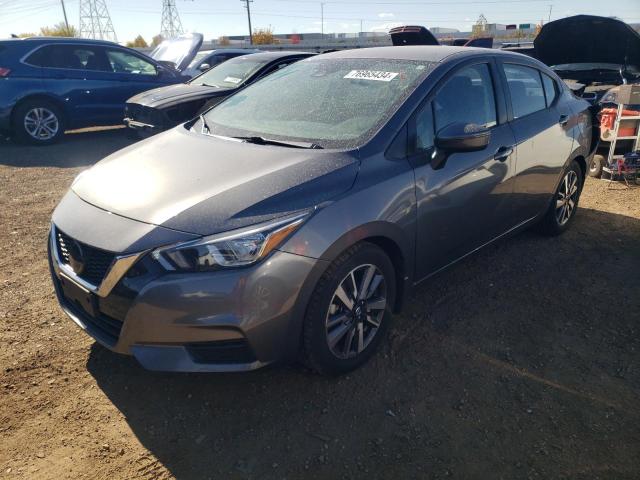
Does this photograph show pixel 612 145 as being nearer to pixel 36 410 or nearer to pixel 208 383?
pixel 208 383

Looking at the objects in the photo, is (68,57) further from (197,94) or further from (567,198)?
(567,198)

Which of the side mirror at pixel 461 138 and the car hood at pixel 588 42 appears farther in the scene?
the car hood at pixel 588 42

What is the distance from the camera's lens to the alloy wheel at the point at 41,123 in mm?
8547

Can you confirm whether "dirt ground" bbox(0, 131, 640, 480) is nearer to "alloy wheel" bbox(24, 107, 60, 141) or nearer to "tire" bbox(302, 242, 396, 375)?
"tire" bbox(302, 242, 396, 375)

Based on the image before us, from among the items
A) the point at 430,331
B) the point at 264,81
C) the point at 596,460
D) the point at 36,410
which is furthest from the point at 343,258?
the point at 264,81

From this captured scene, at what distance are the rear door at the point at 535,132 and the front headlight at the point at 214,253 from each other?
2318 millimetres

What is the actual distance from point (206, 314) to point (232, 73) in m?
6.73

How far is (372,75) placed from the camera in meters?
3.27

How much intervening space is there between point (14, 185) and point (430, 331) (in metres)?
5.73

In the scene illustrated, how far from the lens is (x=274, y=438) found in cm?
235

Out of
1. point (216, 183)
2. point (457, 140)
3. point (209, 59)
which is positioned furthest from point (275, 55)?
point (216, 183)

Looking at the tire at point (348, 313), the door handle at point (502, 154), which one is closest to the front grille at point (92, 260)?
the tire at point (348, 313)

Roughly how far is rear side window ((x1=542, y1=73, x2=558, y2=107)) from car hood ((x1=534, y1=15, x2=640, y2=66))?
3.46 m

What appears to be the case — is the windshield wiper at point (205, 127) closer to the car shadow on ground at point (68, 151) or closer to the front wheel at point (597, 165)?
the car shadow on ground at point (68, 151)
